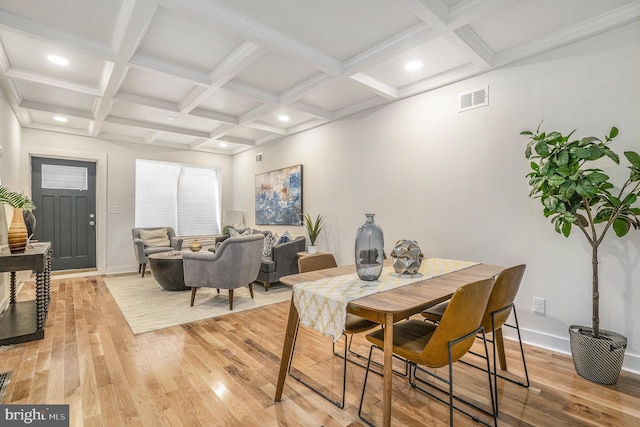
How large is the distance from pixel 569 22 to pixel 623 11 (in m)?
0.31

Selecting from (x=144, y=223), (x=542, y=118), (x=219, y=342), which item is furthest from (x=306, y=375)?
(x=144, y=223)

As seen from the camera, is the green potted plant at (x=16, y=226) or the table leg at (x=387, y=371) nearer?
the table leg at (x=387, y=371)

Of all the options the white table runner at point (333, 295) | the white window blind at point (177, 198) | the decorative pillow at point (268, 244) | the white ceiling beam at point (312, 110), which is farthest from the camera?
the white window blind at point (177, 198)

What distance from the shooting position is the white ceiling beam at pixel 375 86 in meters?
3.30

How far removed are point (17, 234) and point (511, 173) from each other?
4487mm

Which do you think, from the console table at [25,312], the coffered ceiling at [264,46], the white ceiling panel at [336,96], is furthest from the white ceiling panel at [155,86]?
the console table at [25,312]

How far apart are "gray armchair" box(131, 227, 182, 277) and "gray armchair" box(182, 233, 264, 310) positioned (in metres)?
2.17

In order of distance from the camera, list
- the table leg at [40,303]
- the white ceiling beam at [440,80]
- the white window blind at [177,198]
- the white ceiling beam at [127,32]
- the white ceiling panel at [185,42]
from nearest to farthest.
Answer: the white ceiling beam at [127,32]
the white ceiling panel at [185,42]
the table leg at [40,303]
the white ceiling beam at [440,80]
the white window blind at [177,198]

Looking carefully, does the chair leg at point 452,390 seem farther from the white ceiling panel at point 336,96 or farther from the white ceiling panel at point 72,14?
the white ceiling panel at point 72,14

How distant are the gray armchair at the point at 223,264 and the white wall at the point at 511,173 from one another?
4.92ft

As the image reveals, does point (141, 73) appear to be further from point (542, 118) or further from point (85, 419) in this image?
point (542, 118)

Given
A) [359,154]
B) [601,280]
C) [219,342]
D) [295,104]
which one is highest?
[295,104]

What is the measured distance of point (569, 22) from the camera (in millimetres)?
2430

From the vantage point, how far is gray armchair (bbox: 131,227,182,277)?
18.1 feet
